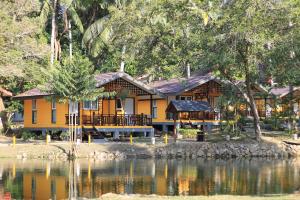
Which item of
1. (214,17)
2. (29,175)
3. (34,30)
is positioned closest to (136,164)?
(29,175)

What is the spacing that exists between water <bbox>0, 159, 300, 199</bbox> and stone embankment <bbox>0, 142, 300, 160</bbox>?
5.86ft

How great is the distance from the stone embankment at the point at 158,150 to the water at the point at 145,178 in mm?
1788

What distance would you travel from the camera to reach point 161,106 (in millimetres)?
53750

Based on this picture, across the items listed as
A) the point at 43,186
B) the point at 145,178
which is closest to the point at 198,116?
the point at 145,178

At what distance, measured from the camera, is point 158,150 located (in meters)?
38.0

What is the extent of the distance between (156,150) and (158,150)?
0.15 m

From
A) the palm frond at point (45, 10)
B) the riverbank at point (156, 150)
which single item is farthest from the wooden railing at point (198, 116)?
the palm frond at point (45, 10)

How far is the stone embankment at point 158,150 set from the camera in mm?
35594

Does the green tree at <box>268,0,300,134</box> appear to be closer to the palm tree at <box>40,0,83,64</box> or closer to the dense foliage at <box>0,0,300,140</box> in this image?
the dense foliage at <box>0,0,300,140</box>

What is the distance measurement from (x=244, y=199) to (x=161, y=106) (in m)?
35.5

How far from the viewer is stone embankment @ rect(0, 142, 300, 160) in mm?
35594

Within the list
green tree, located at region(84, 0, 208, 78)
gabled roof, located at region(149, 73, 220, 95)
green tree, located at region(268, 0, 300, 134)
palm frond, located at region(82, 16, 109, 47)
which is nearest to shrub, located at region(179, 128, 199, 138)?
gabled roof, located at region(149, 73, 220, 95)

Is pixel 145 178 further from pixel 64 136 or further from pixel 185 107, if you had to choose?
pixel 64 136

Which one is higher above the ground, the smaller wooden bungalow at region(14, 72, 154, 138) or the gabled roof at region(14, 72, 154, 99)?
the gabled roof at region(14, 72, 154, 99)
